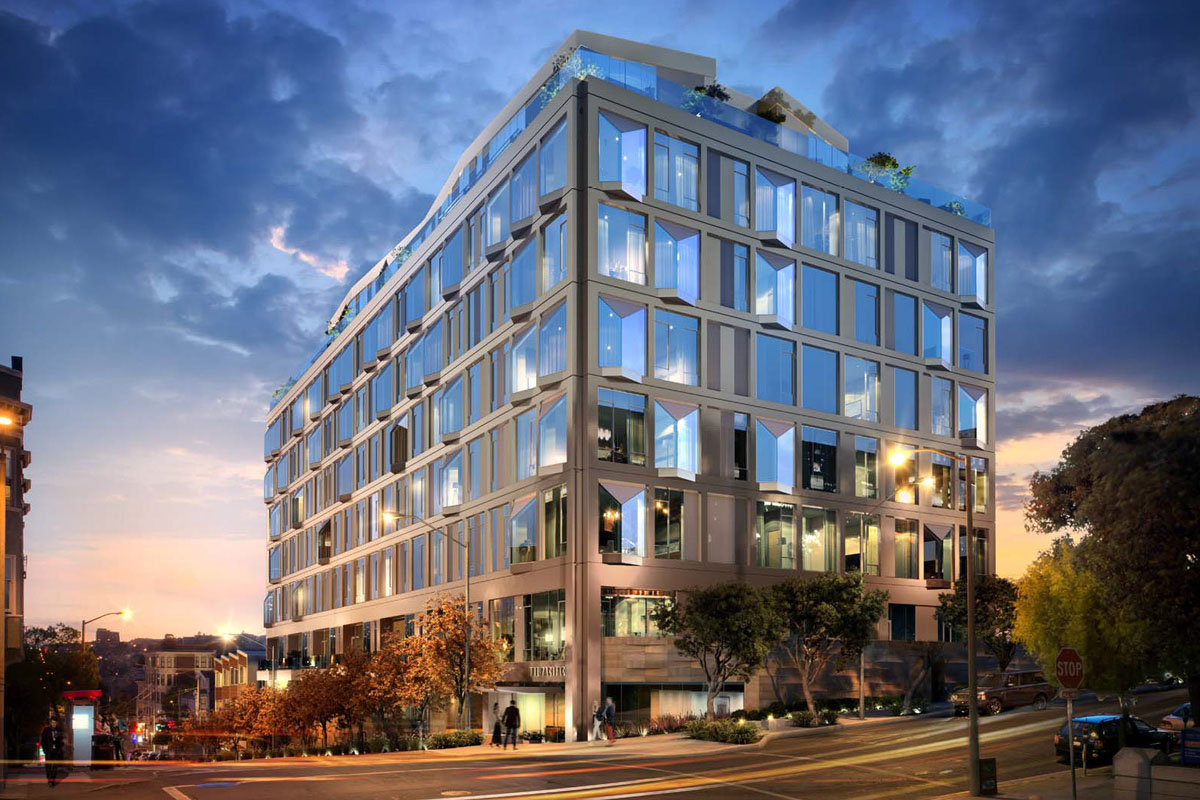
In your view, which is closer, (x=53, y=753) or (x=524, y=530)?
(x=53, y=753)

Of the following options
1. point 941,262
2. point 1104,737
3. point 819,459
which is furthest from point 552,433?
point 941,262

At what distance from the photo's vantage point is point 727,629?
149 feet

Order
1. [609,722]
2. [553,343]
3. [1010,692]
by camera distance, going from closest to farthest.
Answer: [609,722], [1010,692], [553,343]

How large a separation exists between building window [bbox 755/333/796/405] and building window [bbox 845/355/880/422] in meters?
4.64

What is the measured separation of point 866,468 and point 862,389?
462 centimetres

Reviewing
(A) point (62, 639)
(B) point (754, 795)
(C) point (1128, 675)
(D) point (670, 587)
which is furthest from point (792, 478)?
(A) point (62, 639)

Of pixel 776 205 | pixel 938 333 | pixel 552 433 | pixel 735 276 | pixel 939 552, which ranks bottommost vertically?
pixel 939 552

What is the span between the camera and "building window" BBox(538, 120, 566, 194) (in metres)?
53.3

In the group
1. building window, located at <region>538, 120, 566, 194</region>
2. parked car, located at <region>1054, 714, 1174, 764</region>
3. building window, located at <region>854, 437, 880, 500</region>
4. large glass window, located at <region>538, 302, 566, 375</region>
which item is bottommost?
parked car, located at <region>1054, 714, 1174, 764</region>

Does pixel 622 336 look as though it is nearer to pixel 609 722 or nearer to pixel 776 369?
pixel 776 369

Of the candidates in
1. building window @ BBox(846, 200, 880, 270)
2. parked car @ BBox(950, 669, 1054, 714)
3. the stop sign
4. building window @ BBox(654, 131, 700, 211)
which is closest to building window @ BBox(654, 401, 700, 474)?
building window @ BBox(654, 131, 700, 211)

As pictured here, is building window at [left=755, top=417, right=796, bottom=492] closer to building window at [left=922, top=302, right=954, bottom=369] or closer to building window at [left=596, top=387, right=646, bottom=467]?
building window at [left=596, top=387, right=646, bottom=467]

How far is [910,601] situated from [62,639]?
351ft

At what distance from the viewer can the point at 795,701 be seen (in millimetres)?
55125
